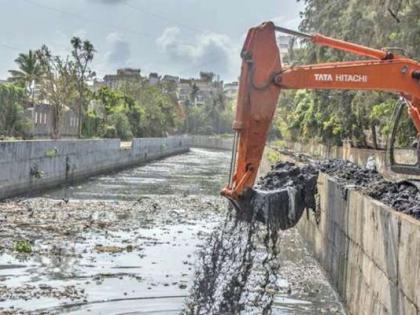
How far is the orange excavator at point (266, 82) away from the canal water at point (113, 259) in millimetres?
2527

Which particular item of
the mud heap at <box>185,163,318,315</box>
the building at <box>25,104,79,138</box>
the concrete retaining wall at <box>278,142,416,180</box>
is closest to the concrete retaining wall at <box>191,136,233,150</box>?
the concrete retaining wall at <box>278,142,416,180</box>

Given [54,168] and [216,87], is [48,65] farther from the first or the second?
[216,87]

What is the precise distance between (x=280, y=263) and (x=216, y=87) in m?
180

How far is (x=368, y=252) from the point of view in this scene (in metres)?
9.88

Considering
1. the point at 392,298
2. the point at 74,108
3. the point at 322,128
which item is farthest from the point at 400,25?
the point at 74,108

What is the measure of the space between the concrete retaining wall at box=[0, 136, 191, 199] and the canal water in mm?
1412

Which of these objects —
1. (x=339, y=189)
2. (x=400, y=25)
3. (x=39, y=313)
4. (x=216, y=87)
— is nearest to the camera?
(x=39, y=313)

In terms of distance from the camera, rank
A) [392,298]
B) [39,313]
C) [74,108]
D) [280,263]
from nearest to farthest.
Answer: [392,298] → [39,313] → [280,263] → [74,108]

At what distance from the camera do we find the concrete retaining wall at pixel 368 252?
749cm

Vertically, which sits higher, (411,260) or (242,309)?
(411,260)

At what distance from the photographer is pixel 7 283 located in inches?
476

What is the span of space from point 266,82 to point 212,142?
114606 mm

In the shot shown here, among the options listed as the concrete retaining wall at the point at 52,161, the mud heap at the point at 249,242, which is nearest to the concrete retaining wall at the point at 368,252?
the mud heap at the point at 249,242

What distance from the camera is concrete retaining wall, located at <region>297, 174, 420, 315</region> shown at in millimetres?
7491
